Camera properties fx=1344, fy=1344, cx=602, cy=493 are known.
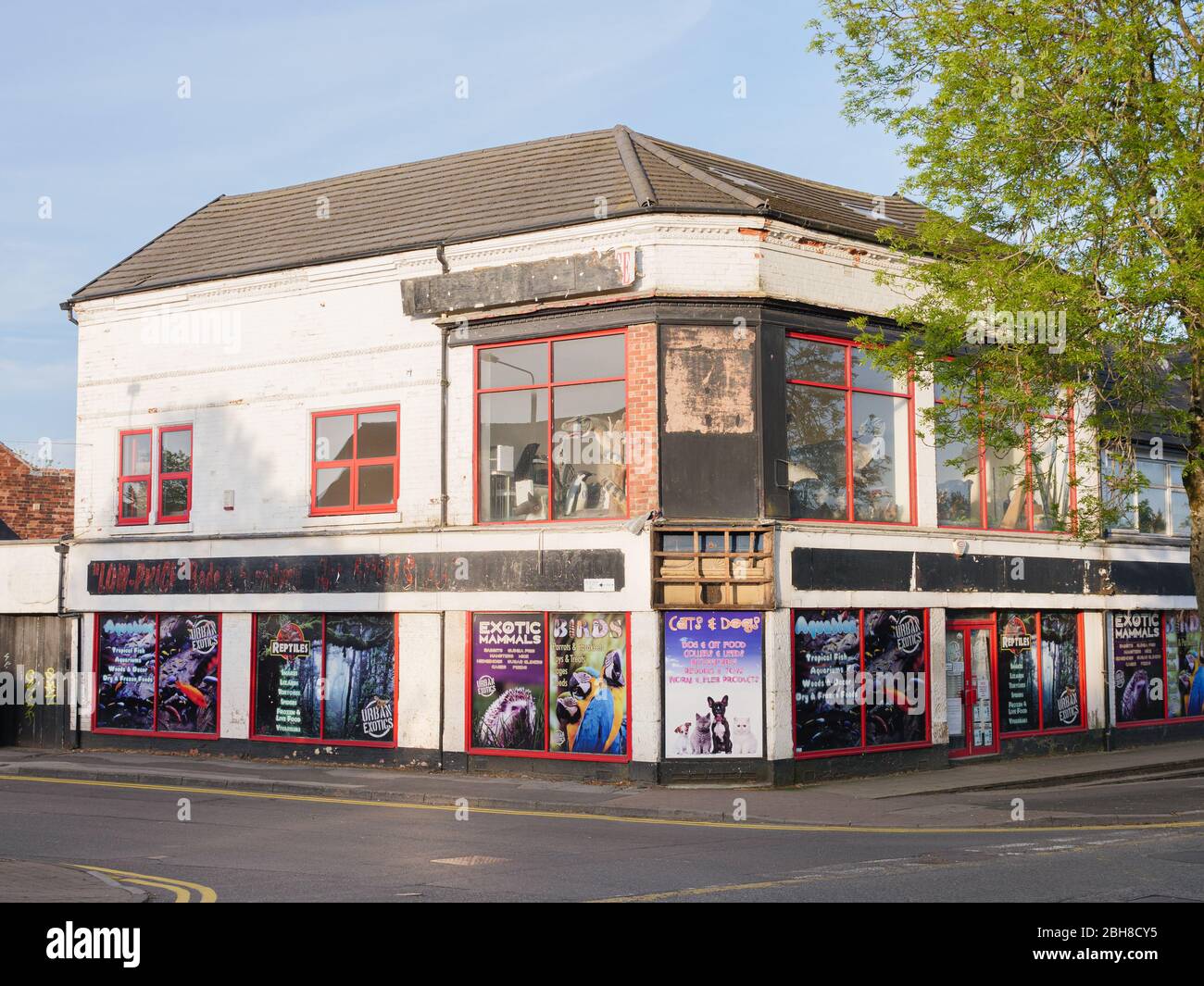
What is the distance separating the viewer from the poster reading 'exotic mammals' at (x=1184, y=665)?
27.6 m

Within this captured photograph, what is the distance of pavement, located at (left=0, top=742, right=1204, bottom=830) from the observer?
16.2m

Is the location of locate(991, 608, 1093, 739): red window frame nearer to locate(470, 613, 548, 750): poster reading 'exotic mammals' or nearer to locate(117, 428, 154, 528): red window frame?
locate(470, 613, 548, 750): poster reading 'exotic mammals'

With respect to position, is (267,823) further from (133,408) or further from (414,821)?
(133,408)

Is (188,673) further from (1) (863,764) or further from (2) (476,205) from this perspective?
(1) (863,764)

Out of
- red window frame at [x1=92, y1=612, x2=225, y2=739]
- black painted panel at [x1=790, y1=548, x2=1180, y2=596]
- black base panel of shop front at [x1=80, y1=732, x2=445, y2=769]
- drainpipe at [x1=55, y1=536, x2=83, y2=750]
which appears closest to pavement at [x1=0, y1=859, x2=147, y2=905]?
black base panel of shop front at [x1=80, y1=732, x2=445, y2=769]

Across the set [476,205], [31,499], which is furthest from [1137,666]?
[31,499]

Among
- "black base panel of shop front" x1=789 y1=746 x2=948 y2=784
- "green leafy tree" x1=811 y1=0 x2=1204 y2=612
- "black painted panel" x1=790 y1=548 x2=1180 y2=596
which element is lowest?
"black base panel of shop front" x1=789 y1=746 x2=948 y2=784

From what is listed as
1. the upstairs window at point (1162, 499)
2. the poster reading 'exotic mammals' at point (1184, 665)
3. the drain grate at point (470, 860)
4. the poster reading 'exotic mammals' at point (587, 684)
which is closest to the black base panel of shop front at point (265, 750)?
the poster reading 'exotic mammals' at point (587, 684)

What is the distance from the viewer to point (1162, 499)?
92.8 feet

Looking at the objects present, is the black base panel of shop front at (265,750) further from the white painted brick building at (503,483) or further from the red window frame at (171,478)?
the red window frame at (171,478)

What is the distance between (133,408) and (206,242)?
3661 millimetres

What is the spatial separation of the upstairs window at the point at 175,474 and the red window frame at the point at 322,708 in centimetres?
285

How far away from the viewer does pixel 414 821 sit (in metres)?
16.2

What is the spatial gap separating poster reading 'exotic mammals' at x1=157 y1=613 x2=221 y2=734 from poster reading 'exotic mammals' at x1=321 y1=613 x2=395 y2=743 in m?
2.70
